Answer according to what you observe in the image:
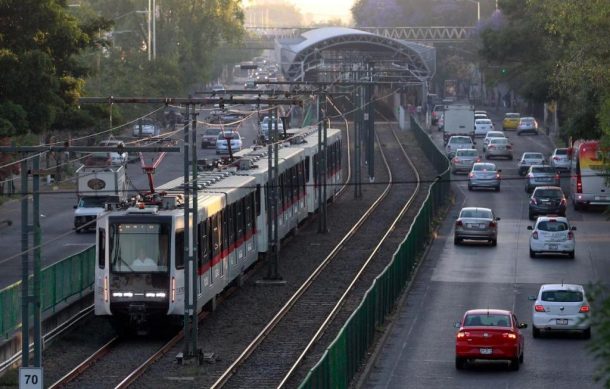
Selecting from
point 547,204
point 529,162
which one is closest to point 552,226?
point 547,204

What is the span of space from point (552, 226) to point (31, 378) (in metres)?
29.7

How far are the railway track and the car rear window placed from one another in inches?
219

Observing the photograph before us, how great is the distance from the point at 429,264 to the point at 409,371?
18409 millimetres

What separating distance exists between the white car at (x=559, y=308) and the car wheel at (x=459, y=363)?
4.58 meters

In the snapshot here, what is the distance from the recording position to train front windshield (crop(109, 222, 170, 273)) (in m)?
34.0

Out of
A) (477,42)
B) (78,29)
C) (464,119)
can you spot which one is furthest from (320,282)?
(477,42)

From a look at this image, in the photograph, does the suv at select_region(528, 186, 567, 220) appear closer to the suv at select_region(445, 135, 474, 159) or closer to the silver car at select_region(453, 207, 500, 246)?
the silver car at select_region(453, 207, 500, 246)

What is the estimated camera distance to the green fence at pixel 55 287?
106 feet

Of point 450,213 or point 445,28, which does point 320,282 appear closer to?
point 450,213

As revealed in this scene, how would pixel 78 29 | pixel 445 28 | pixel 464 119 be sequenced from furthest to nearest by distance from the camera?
pixel 445 28
pixel 464 119
pixel 78 29

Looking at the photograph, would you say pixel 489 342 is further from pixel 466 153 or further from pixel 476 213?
pixel 466 153

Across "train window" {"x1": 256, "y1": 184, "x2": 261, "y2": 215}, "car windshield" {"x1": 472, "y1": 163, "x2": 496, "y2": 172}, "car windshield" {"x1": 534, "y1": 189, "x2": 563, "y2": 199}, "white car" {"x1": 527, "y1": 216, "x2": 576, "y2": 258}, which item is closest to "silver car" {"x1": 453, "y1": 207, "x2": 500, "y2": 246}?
"white car" {"x1": 527, "y1": 216, "x2": 576, "y2": 258}

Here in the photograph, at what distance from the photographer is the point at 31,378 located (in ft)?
82.4

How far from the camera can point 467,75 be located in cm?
17662
